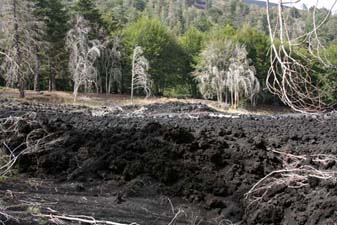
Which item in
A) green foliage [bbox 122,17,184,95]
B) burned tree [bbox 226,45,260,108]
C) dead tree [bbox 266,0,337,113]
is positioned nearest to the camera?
dead tree [bbox 266,0,337,113]

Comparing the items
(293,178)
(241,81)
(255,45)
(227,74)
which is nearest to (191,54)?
(255,45)

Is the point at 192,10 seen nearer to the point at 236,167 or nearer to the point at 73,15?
the point at 73,15

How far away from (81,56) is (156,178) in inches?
1290

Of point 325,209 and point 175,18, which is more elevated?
point 175,18

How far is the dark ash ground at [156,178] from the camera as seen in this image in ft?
21.8

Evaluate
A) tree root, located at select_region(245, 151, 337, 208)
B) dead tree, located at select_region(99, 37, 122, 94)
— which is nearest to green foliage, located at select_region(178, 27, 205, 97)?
dead tree, located at select_region(99, 37, 122, 94)

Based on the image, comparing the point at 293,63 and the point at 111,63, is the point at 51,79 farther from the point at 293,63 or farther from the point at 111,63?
the point at 293,63

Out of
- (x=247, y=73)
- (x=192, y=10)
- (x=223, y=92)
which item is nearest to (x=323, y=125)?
(x=247, y=73)

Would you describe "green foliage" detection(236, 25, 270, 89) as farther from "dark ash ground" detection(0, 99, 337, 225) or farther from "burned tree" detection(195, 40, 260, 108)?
"dark ash ground" detection(0, 99, 337, 225)

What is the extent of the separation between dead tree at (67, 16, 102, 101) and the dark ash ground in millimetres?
26436

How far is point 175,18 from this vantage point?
378ft

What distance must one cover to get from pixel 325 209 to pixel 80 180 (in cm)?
397

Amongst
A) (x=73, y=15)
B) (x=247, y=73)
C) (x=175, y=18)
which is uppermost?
(x=175, y=18)

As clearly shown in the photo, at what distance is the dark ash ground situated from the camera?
21.8ft
